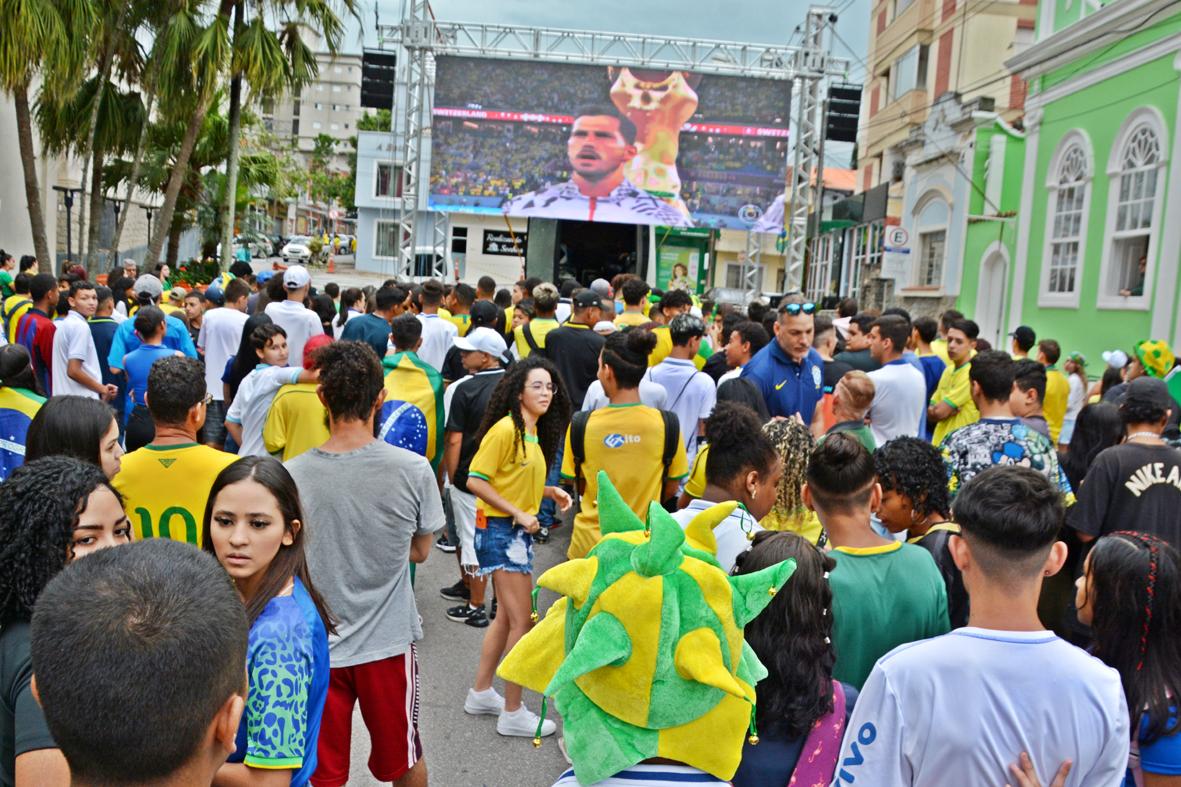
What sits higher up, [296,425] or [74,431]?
[74,431]

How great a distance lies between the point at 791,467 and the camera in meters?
3.67

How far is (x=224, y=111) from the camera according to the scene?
2539 cm

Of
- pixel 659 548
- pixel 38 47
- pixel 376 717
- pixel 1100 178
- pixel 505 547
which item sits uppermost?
pixel 38 47

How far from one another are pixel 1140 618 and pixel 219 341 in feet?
22.6

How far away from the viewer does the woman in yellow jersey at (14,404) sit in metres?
4.29

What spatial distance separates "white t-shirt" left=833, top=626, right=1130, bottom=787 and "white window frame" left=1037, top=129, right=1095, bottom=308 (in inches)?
627

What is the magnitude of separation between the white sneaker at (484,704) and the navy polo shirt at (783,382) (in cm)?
245

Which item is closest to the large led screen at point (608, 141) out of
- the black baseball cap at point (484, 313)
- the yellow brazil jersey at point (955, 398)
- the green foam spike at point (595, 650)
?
the black baseball cap at point (484, 313)

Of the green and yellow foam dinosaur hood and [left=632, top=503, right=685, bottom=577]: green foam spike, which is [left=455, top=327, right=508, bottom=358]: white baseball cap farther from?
[left=632, top=503, right=685, bottom=577]: green foam spike

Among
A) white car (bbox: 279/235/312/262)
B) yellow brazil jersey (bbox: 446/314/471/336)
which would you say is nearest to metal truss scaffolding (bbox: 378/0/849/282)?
yellow brazil jersey (bbox: 446/314/471/336)

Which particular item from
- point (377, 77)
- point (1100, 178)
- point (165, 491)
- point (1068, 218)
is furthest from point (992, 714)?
point (377, 77)

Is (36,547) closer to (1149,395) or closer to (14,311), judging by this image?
(1149,395)

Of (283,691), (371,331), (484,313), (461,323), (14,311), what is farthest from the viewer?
(461,323)

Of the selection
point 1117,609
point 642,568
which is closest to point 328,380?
point 642,568
